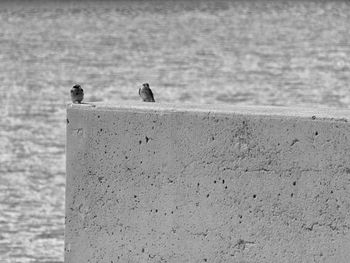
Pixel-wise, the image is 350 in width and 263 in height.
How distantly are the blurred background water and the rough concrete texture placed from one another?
5.73 m

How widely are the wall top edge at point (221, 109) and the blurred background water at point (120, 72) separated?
5.85 metres

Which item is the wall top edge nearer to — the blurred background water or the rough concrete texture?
the rough concrete texture

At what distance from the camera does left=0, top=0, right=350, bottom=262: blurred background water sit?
1670cm

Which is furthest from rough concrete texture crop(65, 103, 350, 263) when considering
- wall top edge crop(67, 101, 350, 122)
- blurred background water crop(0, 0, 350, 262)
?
blurred background water crop(0, 0, 350, 262)

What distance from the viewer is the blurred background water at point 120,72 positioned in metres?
16.7

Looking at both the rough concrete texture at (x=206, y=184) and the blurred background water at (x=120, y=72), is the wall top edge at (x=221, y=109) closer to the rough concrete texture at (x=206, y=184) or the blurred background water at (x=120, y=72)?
the rough concrete texture at (x=206, y=184)

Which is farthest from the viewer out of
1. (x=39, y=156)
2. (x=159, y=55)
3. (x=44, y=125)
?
(x=159, y=55)

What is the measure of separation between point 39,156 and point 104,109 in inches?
506

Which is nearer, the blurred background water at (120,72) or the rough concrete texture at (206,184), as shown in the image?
the rough concrete texture at (206,184)

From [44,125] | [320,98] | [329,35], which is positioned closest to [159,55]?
[329,35]

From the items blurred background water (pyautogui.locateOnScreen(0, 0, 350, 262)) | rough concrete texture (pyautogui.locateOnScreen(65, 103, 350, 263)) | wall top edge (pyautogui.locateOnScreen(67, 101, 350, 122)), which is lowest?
blurred background water (pyautogui.locateOnScreen(0, 0, 350, 262))

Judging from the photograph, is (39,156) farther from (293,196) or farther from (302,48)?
(302,48)

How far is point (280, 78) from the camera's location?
118 ft

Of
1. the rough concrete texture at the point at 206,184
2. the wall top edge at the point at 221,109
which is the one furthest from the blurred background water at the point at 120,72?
the wall top edge at the point at 221,109
